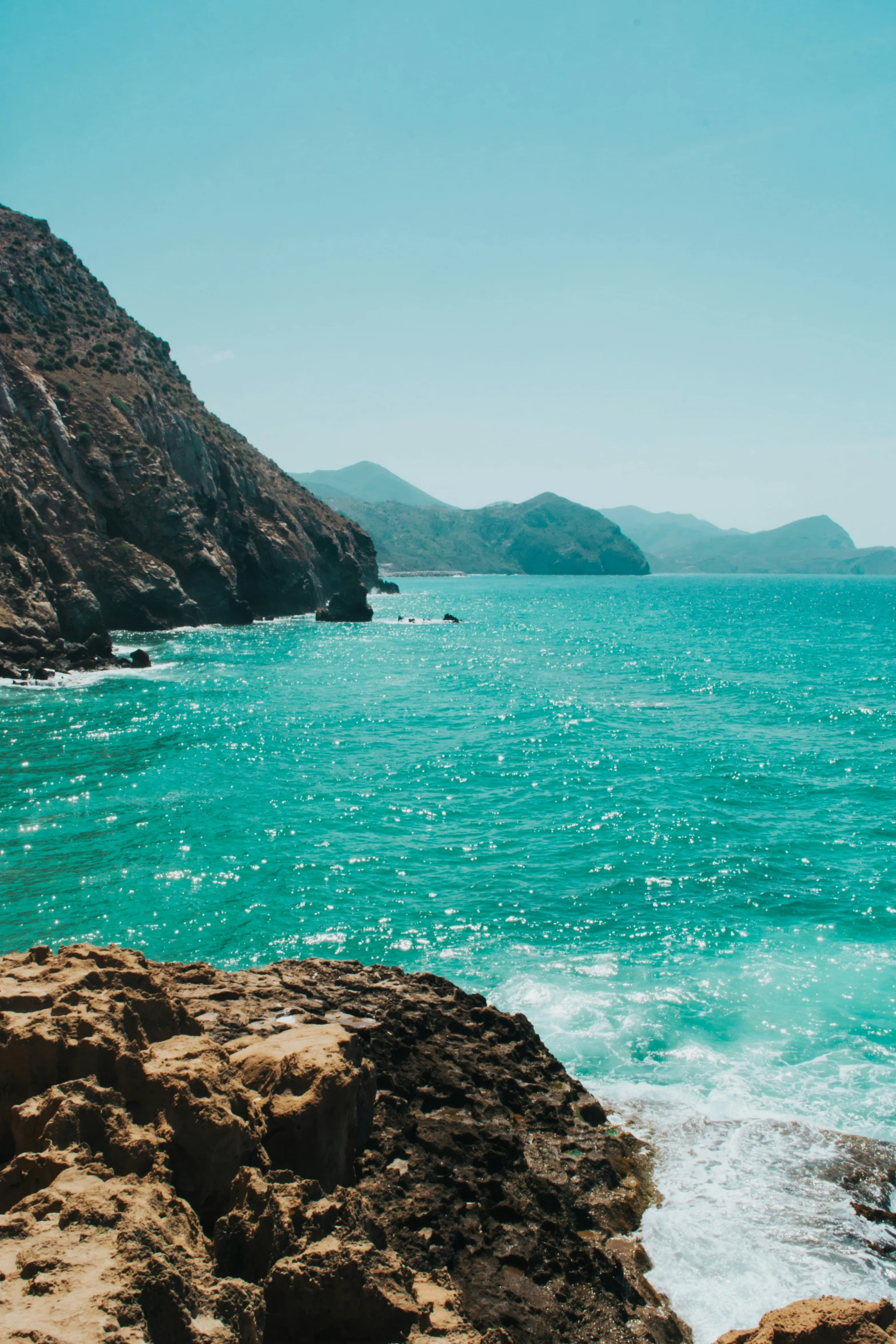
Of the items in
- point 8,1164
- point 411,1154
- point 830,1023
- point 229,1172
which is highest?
point 8,1164

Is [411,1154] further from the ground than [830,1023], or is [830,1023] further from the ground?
[411,1154]

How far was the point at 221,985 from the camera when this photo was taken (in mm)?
12477

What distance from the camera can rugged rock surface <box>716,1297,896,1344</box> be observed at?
6.65 m

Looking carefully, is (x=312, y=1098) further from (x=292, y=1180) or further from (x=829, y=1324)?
(x=829, y=1324)

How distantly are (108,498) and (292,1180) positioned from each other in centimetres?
7944

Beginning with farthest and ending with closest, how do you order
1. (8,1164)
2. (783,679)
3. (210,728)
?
(783,679) < (210,728) < (8,1164)

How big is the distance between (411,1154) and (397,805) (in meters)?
18.9

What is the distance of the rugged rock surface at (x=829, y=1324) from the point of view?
665cm

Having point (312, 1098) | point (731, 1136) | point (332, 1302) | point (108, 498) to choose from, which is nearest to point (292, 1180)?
point (312, 1098)

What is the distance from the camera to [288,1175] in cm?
732

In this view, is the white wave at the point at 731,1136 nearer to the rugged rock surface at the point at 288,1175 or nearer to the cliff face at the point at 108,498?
the rugged rock surface at the point at 288,1175

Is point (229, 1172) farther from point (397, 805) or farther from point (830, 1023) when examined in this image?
point (397, 805)

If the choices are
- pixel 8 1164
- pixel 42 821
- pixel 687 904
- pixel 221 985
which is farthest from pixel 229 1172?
pixel 42 821

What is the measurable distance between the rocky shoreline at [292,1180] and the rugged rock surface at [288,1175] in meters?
0.02
